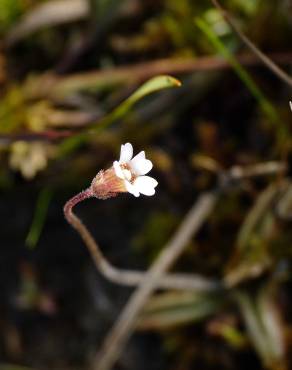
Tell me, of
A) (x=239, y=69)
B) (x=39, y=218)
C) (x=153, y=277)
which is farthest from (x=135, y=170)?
(x=39, y=218)

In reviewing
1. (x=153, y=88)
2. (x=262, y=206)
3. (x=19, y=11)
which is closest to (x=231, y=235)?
(x=262, y=206)

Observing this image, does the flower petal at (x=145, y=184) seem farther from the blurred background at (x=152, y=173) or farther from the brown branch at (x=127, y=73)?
the brown branch at (x=127, y=73)

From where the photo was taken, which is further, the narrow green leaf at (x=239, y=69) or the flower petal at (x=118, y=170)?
the narrow green leaf at (x=239, y=69)

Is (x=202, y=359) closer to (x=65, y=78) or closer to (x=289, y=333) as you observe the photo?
(x=289, y=333)

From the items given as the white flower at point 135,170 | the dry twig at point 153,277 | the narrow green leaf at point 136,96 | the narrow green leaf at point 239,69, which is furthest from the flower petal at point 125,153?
the dry twig at point 153,277

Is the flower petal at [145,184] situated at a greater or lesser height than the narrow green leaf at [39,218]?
lesser

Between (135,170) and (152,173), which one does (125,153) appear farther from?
(152,173)

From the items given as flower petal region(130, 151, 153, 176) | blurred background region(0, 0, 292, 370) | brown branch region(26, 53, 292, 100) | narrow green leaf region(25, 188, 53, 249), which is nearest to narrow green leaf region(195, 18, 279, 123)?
blurred background region(0, 0, 292, 370)
